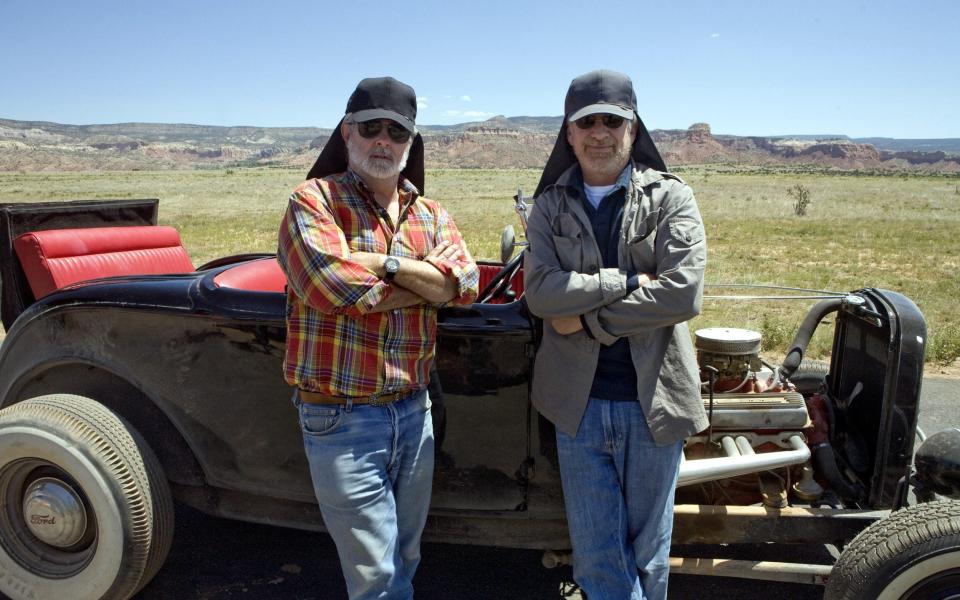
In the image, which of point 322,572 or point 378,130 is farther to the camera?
point 322,572

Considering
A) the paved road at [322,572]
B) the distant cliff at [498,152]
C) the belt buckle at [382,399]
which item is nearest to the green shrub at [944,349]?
the paved road at [322,572]

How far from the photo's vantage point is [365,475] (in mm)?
2291

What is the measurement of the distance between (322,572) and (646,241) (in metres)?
2.09

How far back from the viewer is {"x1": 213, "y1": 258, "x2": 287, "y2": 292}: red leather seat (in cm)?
302

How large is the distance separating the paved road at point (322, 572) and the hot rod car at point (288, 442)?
1.21 feet

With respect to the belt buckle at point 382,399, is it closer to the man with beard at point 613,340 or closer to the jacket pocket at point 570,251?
the man with beard at point 613,340

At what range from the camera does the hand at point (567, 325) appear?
7.57ft

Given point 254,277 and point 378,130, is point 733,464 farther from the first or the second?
point 254,277

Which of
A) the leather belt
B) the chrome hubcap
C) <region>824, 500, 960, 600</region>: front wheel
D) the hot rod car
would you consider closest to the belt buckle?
the leather belt

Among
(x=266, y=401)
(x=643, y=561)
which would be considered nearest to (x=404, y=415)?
(x=266, y=401)

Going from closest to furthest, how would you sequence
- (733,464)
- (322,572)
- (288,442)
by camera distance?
(733,464), (288,442), (322,572)

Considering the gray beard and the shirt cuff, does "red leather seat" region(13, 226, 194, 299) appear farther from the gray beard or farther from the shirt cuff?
the shirt cuff

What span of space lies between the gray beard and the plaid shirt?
2.1 inches

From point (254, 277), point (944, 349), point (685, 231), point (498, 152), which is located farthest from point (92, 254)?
point (498, 152)
